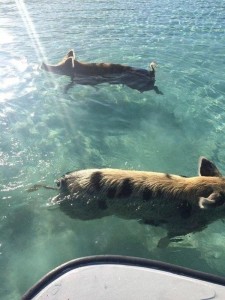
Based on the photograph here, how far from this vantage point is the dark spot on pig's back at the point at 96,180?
657cm

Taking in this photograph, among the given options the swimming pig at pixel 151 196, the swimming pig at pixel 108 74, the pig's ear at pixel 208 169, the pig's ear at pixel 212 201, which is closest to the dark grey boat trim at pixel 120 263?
the pig's ear at pixel 212 201

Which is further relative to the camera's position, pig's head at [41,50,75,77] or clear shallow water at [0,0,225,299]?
pig's head at [41,50,75,77]

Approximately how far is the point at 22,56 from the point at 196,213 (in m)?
10.1

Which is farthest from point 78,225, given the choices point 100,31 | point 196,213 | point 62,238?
point 100,31

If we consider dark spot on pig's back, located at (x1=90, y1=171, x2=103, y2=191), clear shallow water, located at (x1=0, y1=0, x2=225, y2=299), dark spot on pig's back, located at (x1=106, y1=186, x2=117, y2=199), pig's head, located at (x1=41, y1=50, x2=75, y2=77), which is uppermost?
pig's head, located at (x1=41, y1=50, x2=75, y2=77)

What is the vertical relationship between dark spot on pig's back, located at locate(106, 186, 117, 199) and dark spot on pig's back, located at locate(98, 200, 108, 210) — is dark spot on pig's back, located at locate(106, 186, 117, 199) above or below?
above

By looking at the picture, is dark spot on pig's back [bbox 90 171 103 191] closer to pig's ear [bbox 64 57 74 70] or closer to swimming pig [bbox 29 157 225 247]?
swimming pig [bbox 29 157 225 247]

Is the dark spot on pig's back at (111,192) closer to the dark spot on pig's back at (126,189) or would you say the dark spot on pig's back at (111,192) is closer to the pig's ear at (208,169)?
the dark spot on pig's back at (126,189)

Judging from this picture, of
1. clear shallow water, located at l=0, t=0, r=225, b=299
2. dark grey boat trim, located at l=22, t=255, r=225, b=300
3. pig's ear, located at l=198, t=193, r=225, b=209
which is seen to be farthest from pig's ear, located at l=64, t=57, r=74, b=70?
dark grey boat trim, located at l=22, t=255, r=225, b=300

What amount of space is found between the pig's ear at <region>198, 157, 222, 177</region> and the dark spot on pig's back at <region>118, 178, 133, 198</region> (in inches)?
47.9

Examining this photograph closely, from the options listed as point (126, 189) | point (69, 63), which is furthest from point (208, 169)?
point (69, 63)

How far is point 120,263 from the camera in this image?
5.05 metres

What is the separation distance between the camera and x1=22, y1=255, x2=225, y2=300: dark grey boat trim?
4824mm

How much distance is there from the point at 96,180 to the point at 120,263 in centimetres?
184
